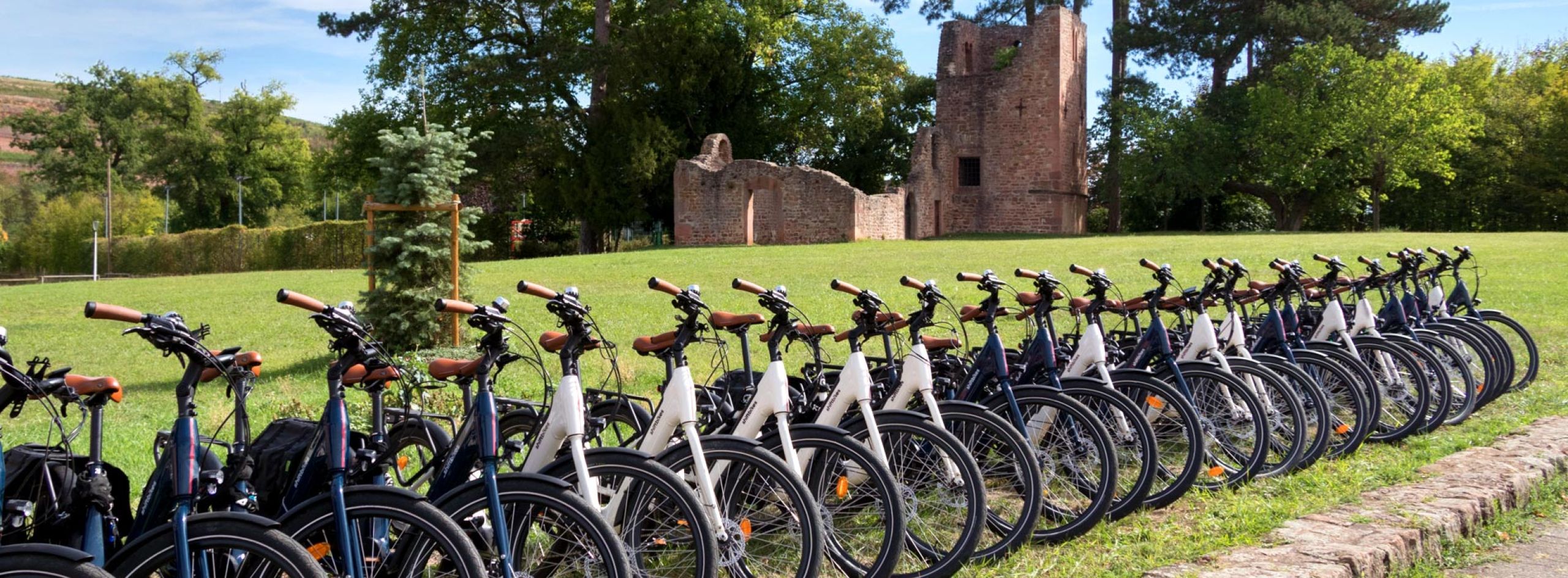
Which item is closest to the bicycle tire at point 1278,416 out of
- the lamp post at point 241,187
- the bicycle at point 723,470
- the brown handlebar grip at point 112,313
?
the bicycle at point 723,470

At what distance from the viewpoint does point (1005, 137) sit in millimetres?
38031

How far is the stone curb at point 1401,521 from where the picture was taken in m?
3.94

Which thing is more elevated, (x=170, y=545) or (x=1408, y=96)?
(x=1408, y=96)

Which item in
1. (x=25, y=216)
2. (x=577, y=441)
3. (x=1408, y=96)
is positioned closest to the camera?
(x=577, y=441)

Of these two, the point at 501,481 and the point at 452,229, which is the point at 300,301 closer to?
the point at 501,481

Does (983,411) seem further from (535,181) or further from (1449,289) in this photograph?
(535,181)

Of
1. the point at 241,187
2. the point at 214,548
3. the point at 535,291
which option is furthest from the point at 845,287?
the point at 241,187

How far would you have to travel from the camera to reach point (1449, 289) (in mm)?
14281

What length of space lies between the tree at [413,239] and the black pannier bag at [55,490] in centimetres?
747

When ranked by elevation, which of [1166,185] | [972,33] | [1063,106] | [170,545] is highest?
[972,33]

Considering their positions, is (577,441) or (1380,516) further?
(1380,516)

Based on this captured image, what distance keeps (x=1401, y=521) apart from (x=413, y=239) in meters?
8.42

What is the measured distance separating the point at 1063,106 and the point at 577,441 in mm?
35584

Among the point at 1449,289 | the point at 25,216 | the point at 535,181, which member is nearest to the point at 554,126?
the point at 535,181
